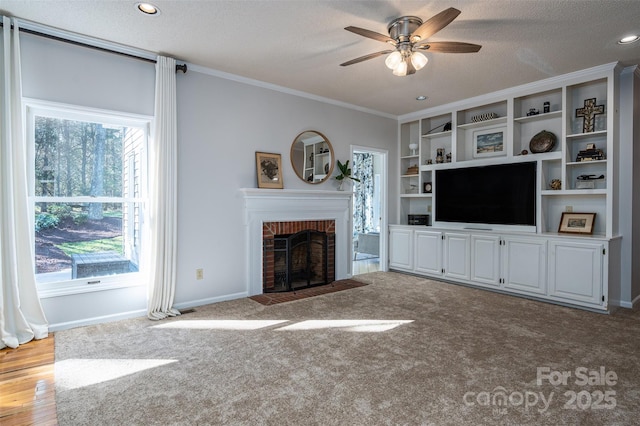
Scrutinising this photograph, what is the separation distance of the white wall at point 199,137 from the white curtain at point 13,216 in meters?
0.17

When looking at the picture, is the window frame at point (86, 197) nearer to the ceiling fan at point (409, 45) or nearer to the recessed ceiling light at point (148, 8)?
the recessed ceiling light at point (148, 8)

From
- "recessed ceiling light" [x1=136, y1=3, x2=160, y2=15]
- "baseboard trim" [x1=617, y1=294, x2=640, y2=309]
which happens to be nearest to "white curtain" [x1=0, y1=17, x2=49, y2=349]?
"recessed ceiling light" [x1=136, y1=3, x2=160, y2=15]

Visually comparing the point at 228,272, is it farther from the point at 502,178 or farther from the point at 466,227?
the point at 502,178

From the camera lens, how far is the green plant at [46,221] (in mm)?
3289

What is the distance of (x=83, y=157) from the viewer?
11.4 feet

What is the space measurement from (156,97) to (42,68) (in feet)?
3.07

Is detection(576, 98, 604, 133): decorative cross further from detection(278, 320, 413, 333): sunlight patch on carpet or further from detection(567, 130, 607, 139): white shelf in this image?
detection(278, 320, 413, 333): sunlight patch on carpet

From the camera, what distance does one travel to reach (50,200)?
3309mm

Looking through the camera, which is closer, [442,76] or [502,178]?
[442,76]

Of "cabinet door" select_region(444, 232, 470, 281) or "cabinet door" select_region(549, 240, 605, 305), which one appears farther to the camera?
"cabinet door" select_region(444, 232, 470, 281)

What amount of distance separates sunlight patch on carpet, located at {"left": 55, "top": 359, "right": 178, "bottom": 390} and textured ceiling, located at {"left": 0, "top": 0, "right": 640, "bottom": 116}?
8.87 ft

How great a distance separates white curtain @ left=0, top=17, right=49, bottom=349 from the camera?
295 cm

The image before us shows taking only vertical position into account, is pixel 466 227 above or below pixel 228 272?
above

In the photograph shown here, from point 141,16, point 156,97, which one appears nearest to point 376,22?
point 141,16
